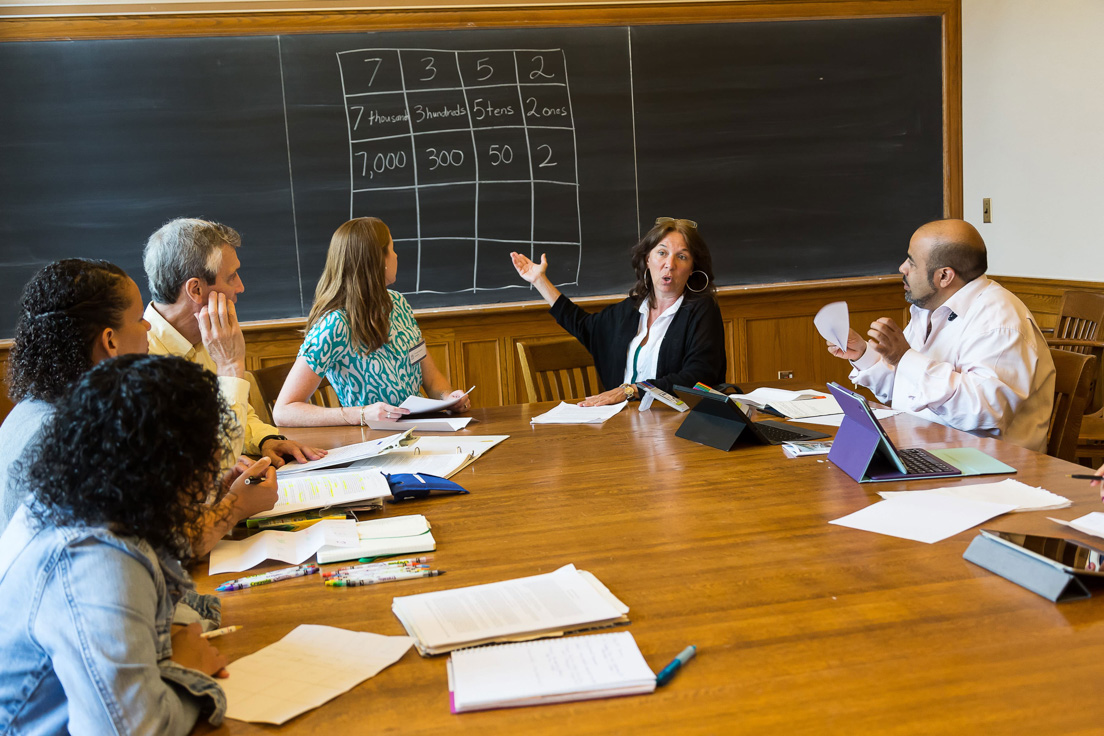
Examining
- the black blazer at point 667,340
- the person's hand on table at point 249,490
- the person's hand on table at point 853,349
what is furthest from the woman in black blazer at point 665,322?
the person's hand on table at point 249,490

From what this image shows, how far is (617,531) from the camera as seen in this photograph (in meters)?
1.61

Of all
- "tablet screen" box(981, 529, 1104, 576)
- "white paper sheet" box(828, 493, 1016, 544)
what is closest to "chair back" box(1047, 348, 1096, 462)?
"white paper sheet" box(828, 493, 1016, 544)

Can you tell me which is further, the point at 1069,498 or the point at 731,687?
the point at 1069,498

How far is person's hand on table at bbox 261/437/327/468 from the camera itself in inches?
86.1

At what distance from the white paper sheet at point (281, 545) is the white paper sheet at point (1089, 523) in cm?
120

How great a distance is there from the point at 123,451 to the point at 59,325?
538 mm

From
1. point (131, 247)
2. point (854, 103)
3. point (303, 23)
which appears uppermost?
point (303, 23)

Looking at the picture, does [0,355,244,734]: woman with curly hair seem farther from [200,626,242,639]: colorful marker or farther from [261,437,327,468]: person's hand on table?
[261,437,327,468]: person's hand on table

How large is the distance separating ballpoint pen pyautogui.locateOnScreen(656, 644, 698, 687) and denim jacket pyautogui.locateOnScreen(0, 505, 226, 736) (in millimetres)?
506

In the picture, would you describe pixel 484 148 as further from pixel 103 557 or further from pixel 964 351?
pixel 103 557

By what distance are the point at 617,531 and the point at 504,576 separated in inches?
11.0

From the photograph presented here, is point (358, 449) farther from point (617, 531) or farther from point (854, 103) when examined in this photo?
point (854, 103)

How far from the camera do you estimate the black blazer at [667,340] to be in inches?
123

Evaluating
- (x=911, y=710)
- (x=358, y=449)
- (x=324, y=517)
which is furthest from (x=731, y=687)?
(x=358, y=449)
